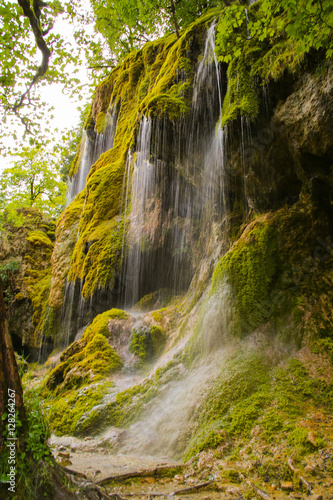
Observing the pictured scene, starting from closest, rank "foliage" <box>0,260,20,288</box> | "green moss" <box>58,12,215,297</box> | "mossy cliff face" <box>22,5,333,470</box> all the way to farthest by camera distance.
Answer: "mossy cliff face" <box>22,5,333,470</box>
"green moss" <box>58,12,215,297</box>
"foliage" <box>0,260,20,288</box>

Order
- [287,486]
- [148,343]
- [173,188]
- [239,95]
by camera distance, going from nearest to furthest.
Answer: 1. [287,486]
2. [239,95]
3. [148,343]
4. [173,188]

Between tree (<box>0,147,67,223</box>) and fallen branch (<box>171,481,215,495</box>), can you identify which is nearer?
fallen branch (<box>171,481,215,495</box>)

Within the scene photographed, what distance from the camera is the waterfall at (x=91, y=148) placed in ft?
53.3

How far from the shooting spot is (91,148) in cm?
1797

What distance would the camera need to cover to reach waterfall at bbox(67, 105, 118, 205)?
16.2 metres

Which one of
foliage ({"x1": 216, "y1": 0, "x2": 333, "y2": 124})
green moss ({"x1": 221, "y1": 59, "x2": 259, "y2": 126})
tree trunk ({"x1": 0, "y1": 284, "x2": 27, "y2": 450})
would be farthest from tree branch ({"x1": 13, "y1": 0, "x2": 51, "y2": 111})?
tree trunk ({"x1": 0, "y1": 284, "x2": 27, "y2": 450})

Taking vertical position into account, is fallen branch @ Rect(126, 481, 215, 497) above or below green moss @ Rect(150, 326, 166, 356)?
below

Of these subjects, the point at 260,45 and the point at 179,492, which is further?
the point at 260,45

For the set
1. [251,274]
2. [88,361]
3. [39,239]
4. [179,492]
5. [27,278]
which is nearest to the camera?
[179,492]

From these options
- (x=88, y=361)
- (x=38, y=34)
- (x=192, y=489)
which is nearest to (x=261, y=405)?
(x=192, y=489)

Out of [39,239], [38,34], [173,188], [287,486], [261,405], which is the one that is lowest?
[287,486]

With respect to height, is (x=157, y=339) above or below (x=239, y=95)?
below

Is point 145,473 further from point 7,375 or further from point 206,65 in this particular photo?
point 206,65

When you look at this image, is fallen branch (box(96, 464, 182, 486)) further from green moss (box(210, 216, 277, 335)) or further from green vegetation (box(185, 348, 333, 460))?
green moss (box(210, 216, 277, 335))
